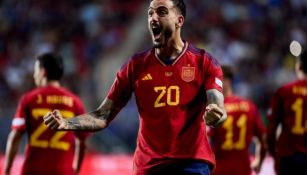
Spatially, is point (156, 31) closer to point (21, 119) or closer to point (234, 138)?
point (21, 119)

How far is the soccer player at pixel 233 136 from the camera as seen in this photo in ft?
29.6

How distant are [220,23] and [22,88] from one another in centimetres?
432

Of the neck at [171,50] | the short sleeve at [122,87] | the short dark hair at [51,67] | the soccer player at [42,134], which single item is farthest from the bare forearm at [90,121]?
the short dark hair at [51,67]

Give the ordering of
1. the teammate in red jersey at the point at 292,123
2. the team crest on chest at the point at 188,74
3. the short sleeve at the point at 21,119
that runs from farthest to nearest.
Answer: the teammate in red jersey at the point at 292,123, the short sleeve at the point at 21,119, the team crest on chest at the point at 188,74

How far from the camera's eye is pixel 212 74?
583 centimetres

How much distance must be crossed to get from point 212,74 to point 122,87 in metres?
0.66

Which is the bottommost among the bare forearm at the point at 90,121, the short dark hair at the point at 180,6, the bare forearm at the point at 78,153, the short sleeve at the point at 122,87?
the bare forearm at the point at 78,153

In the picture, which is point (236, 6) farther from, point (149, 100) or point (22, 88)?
A: point (149, 100)

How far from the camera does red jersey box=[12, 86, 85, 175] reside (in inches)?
320

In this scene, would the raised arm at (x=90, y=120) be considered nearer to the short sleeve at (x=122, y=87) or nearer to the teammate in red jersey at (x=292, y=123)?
the short sleeve at (x=122, y=87)

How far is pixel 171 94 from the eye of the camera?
19.1 ft

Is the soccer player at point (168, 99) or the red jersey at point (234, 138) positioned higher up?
the soccer player at point (168, 99)

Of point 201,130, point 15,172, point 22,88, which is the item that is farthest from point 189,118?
point 22,88

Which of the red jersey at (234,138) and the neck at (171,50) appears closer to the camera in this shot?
the neck at (171,50)
